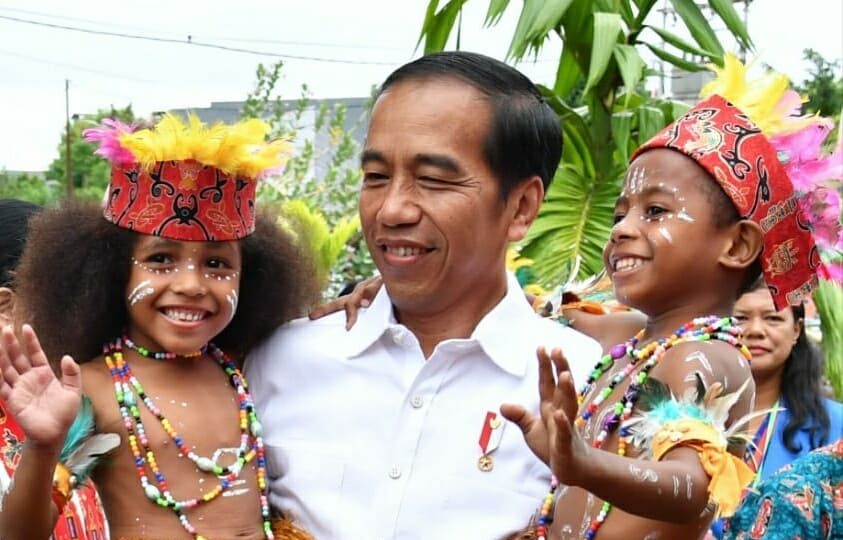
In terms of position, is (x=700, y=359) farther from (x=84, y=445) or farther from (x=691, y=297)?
(x=84, y=445)

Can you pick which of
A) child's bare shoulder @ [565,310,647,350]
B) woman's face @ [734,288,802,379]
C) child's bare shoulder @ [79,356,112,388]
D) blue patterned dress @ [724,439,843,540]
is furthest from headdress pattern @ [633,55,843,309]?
woman's face @ [734,288,802,379]

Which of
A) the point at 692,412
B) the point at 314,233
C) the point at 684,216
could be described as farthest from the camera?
the point at 314,233

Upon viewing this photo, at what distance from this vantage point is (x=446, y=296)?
2.78 metres

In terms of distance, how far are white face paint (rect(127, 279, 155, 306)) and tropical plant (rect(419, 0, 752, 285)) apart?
2.89m

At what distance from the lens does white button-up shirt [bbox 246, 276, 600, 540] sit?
Result: 8.67 ft

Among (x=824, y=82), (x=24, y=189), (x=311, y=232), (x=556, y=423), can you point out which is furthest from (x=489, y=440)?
(x=824, y=82)

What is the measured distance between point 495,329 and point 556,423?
29.2 inches

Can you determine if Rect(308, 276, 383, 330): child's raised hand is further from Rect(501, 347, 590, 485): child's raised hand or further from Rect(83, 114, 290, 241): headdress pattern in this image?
Rect(501, 347, 590, 485): child's raised hand

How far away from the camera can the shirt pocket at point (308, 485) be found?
2715 mm

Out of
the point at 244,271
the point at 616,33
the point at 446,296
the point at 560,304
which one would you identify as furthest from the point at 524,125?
the point at 616,33

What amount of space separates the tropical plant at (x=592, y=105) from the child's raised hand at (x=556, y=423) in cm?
343

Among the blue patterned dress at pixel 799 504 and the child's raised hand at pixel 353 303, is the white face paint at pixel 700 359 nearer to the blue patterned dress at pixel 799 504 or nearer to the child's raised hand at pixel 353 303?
the blue patterned dress at pixel 799 504

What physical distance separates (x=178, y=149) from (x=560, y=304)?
1099 millimetres

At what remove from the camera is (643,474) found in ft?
7.07
